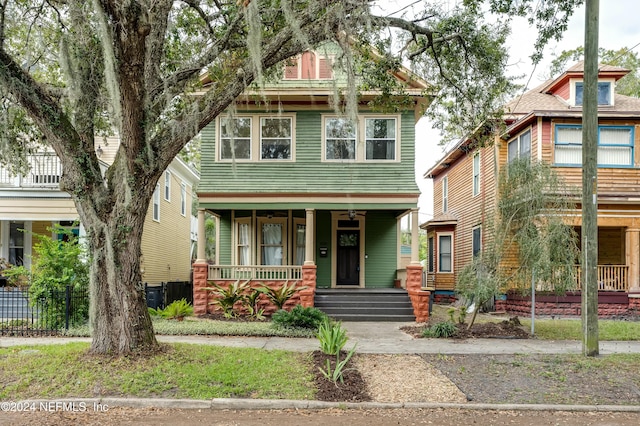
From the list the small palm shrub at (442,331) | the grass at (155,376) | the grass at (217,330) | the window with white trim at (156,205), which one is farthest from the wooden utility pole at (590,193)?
the window with white trim at (156,205)

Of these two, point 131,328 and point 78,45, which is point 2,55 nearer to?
point 78,45

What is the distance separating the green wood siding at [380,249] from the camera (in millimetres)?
16188

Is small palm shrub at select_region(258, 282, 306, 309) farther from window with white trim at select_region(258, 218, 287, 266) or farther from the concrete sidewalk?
the concrete sidewalk

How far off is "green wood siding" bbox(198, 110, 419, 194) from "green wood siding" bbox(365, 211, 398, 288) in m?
2.16

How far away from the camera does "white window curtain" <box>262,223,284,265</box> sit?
15.9 metres

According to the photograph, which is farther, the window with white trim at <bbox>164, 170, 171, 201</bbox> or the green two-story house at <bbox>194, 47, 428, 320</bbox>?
the window with white trim at <bbox>164, 170, 171, 201</bbox>

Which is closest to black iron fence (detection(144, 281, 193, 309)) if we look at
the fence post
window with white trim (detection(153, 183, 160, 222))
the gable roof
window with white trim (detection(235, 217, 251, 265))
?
window with white trim (detection(235, 217, 251, 265))

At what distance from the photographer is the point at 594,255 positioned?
8250 millimetres

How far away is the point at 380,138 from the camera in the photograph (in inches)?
577

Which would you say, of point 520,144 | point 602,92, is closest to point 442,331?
point 520,144

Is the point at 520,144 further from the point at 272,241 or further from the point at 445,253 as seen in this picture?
the point at 272,241

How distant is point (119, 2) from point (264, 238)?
1004 centimetres

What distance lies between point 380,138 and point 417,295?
4820 millimetres

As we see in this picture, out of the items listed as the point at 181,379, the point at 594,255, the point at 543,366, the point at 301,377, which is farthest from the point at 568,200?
the point at 181,379
